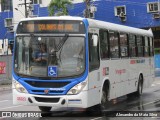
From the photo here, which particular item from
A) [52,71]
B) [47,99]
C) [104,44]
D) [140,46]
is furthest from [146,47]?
[47,99]

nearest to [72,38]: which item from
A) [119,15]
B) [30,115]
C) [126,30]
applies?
[30,115]

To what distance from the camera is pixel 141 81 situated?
63.4 feet

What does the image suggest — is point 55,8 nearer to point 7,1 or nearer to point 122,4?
point 122,4

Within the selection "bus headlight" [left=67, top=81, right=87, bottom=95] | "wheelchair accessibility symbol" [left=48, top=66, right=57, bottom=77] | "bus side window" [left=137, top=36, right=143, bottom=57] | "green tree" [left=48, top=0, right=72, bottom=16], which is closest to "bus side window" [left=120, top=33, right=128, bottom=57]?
"bus side window" [left=137, top=36, right=143, bottom=57]

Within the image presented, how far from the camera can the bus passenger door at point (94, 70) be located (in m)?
12.3

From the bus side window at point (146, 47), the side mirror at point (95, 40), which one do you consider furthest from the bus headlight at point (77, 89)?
the bus side window at point (146, 47)

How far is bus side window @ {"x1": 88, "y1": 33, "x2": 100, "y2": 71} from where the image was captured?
1239 cm

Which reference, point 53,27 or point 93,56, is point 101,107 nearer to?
point 93,56

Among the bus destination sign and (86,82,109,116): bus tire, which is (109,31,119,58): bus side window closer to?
(86,82,109,116): bus tire

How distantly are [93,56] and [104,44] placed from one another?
125 cm

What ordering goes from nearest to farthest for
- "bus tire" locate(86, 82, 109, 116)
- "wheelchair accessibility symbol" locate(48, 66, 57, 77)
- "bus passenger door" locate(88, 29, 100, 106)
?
"wheelchair accessibility symbol" locate(48, 66, 57, 77) < "bus passenger door" locate(88, 29, 100, 106) < "bus tire" locate(86, 82, 109, 116)

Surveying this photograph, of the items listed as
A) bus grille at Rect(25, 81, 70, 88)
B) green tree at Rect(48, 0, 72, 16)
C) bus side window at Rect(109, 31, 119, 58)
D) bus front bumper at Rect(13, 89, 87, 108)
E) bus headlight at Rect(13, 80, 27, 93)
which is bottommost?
bus front bumper at Rect(13, 89, 87, 108)

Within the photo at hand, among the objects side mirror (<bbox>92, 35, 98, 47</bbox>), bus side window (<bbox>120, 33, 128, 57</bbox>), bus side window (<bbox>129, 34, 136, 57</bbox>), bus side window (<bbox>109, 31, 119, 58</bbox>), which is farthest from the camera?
bus side window (<bbox>129, 34, 136, 57</bbox>)

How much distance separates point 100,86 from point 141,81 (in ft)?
21.2
